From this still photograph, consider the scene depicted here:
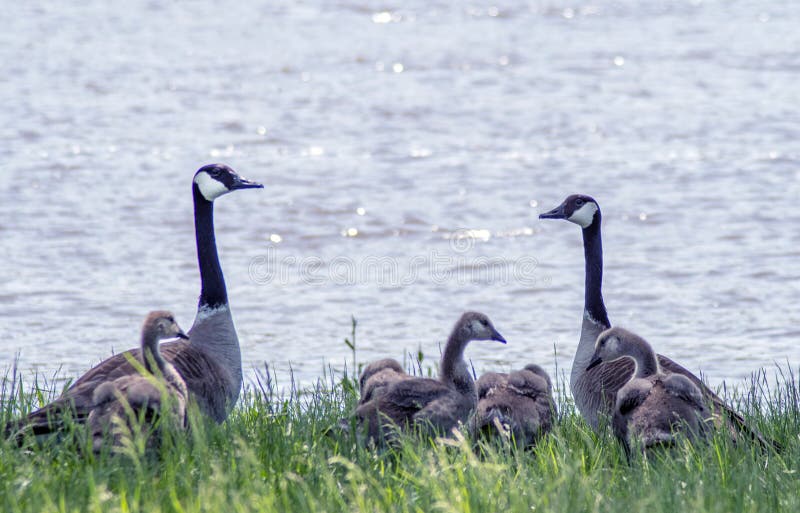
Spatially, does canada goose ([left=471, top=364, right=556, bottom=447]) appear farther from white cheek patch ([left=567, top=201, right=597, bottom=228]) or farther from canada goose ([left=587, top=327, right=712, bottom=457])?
white cheek patch ([left=567, top=201, right=597, bottom=228])

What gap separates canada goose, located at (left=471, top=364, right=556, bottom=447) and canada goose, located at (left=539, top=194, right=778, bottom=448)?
0.98ft

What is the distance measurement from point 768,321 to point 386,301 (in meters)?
3.73

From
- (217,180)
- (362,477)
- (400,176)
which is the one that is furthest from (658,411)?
(400,176)

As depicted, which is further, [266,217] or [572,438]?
[266,217]

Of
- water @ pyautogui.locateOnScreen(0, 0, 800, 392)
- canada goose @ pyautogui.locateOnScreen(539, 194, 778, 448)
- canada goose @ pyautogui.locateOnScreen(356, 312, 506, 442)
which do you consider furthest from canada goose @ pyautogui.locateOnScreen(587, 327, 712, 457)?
water @ pyautogui.locateOnScreen(0, 0, 800, 392)

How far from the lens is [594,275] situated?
363 inches

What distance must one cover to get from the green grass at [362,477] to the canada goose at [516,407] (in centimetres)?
26

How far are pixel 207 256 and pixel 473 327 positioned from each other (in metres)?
2.18

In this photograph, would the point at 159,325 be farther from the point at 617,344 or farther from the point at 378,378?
the point at 617,344

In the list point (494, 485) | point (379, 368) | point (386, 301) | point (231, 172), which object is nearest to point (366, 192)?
point (386, 301)

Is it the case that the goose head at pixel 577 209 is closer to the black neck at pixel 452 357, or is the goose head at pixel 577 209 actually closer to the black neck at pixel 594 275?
the black neck at pixel 594 275

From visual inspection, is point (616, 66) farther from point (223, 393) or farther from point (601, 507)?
point (601, 507)

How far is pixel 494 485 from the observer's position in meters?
5.55

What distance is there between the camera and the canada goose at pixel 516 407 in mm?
6969
